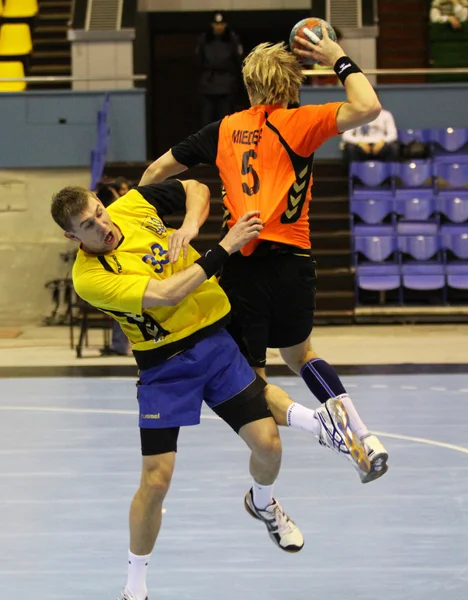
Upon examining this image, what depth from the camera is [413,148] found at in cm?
→ 1459

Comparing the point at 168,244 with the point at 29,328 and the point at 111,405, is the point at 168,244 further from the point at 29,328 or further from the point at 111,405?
the point at 29,328

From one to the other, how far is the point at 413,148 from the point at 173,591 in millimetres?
10371

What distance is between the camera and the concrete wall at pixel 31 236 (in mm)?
14914

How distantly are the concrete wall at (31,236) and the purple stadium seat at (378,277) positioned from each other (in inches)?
137

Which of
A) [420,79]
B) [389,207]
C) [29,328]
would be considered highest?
[420,79]

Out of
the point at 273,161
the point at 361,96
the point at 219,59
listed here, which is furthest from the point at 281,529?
the point at 219,59

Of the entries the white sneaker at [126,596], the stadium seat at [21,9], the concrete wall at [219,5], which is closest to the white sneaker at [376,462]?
the white sneaker at [126,596]

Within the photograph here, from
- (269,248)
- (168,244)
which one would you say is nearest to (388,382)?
(269,248)

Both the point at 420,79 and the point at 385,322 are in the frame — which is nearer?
the point at 385,322

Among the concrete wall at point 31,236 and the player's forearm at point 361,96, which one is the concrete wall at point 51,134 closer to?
the concrete wall at point 31,236

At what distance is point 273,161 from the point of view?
16.5 feet

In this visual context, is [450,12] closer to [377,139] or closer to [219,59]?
[377,139]

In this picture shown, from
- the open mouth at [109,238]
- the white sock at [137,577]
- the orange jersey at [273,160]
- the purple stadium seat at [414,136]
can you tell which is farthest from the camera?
the purple stadium seat at [414,136]

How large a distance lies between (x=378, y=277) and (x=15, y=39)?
21.5ft
